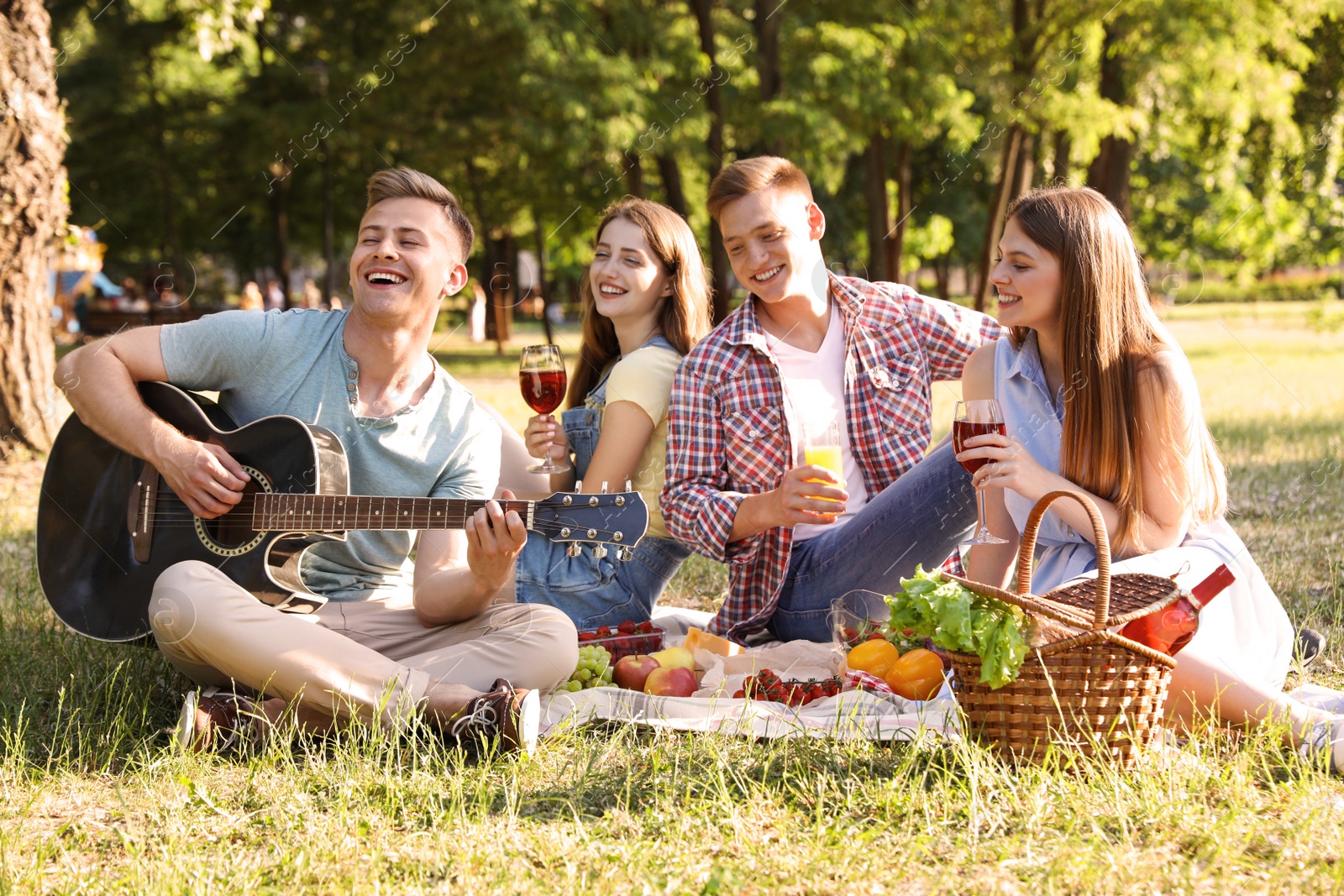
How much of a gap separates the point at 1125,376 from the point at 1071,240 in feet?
1.41

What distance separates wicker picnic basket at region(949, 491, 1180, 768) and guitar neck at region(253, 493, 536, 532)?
53.7 inches

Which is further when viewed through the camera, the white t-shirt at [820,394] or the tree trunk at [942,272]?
the tree trunk at [942,272]

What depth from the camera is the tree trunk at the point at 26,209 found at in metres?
7.21

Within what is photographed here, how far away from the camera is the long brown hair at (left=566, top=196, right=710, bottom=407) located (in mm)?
4637

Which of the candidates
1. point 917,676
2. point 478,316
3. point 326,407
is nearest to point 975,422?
point 917,676

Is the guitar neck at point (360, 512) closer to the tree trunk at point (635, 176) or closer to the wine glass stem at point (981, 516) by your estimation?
the wine glass stem at point (981, 516)

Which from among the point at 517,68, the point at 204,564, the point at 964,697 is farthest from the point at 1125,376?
the point at 517,68

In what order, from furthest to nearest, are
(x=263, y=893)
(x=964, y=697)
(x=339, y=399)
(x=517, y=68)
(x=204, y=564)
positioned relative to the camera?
1. (x=517, y=68)
2. (x=339, y=399)
3. (x=204, y=564)
4. (x=964, y=697)
5. (x=263, y=893)

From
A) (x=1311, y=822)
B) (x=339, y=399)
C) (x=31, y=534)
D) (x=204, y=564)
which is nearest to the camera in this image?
(x=1311, y=822)

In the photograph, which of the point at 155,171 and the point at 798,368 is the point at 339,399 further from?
the point at 155,171

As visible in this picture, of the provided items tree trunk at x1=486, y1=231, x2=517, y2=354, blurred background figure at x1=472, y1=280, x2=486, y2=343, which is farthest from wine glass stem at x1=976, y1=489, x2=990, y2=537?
blurred background figure at x1=472, y1=280, x2=486, y2=343

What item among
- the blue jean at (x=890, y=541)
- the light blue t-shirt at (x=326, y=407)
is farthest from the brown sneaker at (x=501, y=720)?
the blue jean at (x=890, y=541)

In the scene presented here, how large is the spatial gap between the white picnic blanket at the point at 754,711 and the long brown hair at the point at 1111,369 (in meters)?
0.78

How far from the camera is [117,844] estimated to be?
8.75ft
